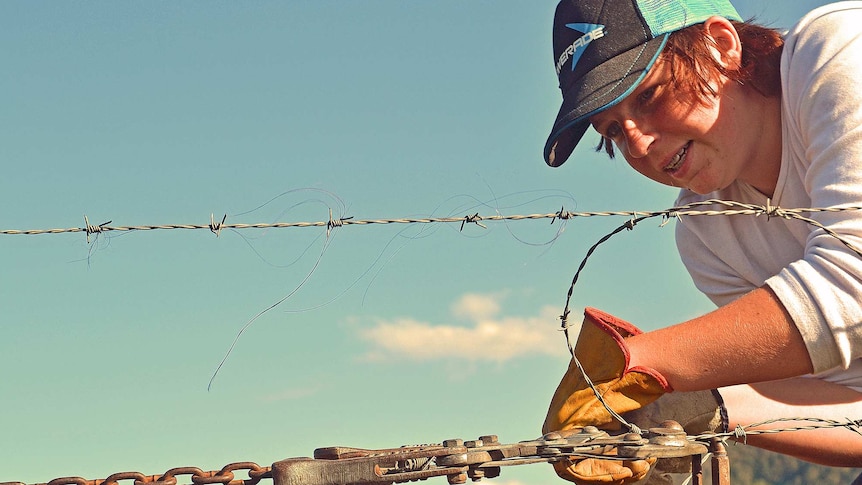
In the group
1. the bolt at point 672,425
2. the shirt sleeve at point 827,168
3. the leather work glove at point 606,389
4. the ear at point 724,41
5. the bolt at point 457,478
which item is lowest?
the bolt at point 457,478

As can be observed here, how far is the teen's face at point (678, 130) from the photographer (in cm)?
262

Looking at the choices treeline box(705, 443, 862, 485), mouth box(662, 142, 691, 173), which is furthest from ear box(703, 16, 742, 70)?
treeline box(705, 443, 862, 485)

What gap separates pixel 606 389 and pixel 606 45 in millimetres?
948

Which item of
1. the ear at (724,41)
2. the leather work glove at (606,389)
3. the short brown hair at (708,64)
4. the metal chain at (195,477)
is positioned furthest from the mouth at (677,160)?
the metal chain at (195,477)

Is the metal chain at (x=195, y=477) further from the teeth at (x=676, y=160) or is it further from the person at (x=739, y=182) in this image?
the teeth at (x=676, y=160)

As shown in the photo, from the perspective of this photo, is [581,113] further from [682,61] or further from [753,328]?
[753,328]

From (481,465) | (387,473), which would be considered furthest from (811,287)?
(387,473)

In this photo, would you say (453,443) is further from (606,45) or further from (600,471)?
(606,45)

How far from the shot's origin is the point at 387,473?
5.80 feet

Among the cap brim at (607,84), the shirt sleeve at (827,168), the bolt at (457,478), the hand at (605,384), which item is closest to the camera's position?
the bolt at (457,478)

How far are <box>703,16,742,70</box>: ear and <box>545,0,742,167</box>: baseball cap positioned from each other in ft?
0.11

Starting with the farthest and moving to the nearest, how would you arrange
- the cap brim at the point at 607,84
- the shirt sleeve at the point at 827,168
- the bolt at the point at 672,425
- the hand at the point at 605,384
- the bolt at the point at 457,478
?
1. the cap brim at the point at 607,84
2. the hand at the point at 605,384
3. the shirt sleeve at the point at 827,168
4. the bolt at the point at 672,425
5. the bolt at the point at 457,478

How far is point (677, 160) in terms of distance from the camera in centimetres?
270

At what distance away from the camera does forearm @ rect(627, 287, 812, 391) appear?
222 cm
